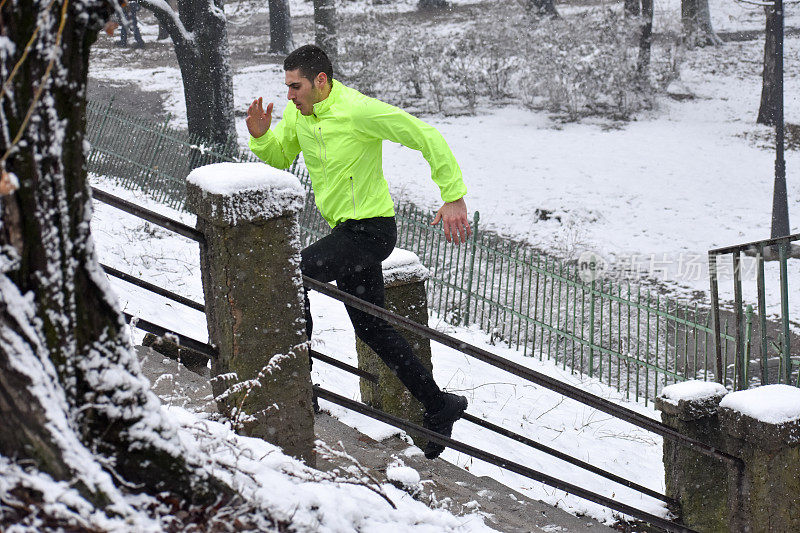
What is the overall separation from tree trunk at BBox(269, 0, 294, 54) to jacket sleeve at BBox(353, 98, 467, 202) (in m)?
21.8

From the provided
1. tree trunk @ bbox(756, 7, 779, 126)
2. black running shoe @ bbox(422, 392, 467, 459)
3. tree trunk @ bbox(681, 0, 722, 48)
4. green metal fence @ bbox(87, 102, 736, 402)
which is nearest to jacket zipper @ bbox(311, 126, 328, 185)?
black running shoe @ bbox(422, 392, 467, 459)

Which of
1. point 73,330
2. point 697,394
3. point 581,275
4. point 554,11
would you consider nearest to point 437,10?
point 554,11

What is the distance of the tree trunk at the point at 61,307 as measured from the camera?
1722 mm

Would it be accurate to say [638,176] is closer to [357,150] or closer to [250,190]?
[357,150]

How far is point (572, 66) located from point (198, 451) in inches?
638

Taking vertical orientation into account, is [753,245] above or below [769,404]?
above

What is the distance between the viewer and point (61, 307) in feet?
Result: 6.21

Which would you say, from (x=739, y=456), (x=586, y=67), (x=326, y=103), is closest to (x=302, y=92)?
(x=326, y=103)

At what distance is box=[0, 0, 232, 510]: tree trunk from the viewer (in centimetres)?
172

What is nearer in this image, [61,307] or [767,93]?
[61,307]

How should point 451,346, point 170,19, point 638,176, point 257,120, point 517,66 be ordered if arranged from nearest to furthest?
point 451,346
point 257,120
point 170,19
point 638,176
point 517,66

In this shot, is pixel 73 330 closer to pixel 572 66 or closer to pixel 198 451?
pixel 198 451

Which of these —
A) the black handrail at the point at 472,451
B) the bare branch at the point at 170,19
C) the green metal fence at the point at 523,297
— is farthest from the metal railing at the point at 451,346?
the bare branch at the point at 170,19

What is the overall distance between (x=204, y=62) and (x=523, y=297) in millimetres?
5971
